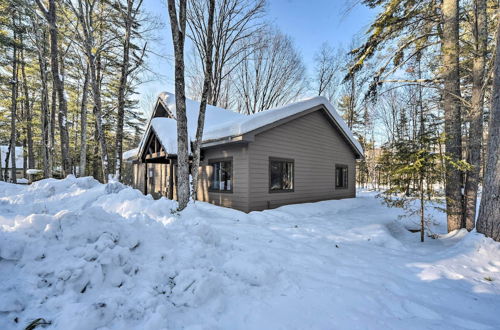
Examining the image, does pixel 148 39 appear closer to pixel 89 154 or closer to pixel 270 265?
pixel 270 265

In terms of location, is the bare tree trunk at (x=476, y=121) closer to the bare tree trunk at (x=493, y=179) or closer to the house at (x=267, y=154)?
the bare tree trunk at (x=493, y=179)

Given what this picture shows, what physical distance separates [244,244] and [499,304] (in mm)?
3442

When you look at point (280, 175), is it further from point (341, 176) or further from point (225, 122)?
point (341, 176)

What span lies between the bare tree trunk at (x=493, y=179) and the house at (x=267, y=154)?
541 centimetres

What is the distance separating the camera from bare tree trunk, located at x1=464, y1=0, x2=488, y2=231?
531cm

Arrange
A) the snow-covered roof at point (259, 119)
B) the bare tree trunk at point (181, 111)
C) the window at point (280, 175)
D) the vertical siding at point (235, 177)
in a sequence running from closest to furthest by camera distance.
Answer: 1. the bare tree trunk at point (181, 111)
2. the snow-covered roof at point (259, 119)
3. the vertical siding at point (235, 177)
4. the window at point (280, 175)

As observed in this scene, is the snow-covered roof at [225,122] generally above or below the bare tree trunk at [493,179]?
above

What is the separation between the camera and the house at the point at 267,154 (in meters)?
7.79

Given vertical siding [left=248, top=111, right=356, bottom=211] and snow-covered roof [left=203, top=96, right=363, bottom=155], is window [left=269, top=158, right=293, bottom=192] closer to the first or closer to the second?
vertical siding [left=248, top=111, right=356, bottom=211]

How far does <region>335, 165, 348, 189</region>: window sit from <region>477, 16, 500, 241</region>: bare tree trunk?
7549mm

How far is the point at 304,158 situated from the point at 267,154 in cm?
237

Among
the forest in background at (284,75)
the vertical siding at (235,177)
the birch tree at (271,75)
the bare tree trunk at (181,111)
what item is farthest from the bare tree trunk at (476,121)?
the birch tree at (271,75)

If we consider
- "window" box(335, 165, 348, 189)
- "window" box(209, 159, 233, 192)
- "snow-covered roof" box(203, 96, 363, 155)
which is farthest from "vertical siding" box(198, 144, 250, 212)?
"window" box(335, 165, 348, 189)

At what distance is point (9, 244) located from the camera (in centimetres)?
202
